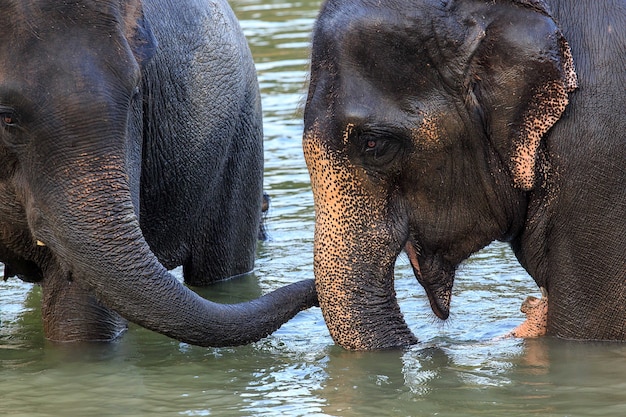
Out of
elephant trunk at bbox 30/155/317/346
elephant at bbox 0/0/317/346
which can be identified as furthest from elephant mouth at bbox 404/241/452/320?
elephant trunk at bbox 30/155/317/346

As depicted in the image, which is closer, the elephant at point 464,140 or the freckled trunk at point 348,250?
the elephant at point 464,140

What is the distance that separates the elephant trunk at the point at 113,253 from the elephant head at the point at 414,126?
0.52 m

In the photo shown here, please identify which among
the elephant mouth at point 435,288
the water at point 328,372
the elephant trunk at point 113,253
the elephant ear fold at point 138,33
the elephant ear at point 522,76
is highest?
the elephant ear fold at point 138,33

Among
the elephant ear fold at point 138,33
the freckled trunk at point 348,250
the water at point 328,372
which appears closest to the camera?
the water at point 328,372

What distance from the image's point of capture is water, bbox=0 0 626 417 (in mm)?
5398

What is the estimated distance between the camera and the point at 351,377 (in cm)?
571

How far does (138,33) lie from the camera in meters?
5.81

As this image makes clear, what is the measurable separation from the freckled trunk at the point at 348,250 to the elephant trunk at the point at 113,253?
0.46 m

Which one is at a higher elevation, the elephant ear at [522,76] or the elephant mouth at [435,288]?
the elephant ear at [522,76]

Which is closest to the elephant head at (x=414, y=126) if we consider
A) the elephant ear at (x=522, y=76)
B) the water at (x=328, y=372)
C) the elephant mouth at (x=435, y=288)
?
the elephant ear at (x=522, y=76)

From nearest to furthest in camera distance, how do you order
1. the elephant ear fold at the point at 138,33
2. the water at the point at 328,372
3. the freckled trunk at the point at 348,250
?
the water at the point at 328,372 < the freckled trunk at the point at 348,250 < the elephant ear fold at the point at 138,33

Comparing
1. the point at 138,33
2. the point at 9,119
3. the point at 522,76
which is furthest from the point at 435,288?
the point at 9,119

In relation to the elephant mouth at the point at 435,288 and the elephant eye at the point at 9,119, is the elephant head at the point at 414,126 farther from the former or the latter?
the elephant eye at the point at 9,119

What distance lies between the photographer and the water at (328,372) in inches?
213
